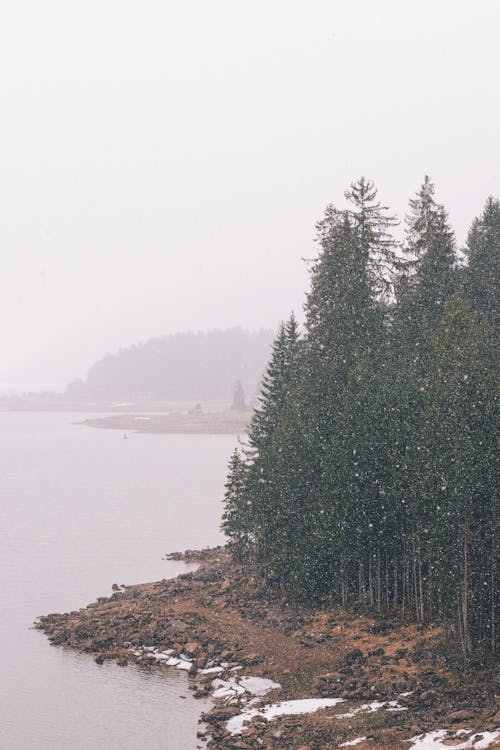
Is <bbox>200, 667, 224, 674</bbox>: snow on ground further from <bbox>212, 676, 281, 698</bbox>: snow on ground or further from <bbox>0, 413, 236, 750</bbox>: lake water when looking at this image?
<bbox>212, 676, 281, 698</bbox>: snow on ground

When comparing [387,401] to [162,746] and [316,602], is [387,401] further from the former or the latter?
[162,746]

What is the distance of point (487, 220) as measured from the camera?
56.7 meters

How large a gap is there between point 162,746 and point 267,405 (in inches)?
983

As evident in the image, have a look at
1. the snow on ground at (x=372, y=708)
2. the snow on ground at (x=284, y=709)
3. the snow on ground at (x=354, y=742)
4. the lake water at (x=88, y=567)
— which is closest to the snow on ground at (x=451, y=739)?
the snow on ground at (x=354, y=742)

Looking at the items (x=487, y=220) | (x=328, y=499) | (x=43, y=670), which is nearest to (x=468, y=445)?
(x=328, y=499)

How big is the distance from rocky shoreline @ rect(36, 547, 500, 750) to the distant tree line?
1600 mm

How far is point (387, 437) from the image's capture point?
119 feet

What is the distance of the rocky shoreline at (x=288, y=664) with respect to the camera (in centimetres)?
2592

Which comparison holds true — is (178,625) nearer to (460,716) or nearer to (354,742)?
(354,742)

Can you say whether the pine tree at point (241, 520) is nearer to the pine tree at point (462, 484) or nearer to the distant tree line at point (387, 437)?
the distant tree line at point (387, 437)

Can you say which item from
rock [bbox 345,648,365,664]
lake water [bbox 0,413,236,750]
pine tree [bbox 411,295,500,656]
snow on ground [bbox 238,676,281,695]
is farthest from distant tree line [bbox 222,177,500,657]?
lake water [bbox 0,413,236,750]

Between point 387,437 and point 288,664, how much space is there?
10.2 meters

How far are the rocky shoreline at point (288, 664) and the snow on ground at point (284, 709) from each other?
0.07 m

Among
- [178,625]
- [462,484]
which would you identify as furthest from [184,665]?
[462,484]
